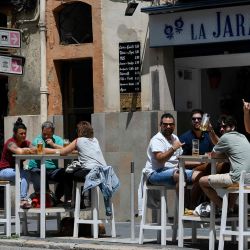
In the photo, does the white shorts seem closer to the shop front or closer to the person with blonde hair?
the person with blonde hair

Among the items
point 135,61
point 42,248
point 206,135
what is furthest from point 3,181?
point 135,61

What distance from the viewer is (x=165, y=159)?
11898 mm

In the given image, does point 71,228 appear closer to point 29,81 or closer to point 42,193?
point 42,193

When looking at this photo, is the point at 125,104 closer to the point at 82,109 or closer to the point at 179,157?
the point at 82,109

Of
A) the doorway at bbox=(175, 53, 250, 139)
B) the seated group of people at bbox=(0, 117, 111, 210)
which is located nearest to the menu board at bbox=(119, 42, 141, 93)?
the doorway at bbox=(175, 53, 250, 139)

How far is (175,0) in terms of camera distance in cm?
1555

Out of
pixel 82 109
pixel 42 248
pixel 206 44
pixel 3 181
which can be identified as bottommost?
pixel 42 248

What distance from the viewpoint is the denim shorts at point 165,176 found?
11.8 m

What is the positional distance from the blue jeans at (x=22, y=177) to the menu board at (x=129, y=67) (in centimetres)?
360

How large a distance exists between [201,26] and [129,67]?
1.78 meters

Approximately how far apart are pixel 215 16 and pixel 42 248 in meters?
5.30

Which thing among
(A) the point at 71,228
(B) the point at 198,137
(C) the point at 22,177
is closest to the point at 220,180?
(B) the point at 198,137

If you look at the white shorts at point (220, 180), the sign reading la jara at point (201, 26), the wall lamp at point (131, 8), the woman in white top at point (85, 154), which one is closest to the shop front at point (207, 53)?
the sign reading la jara at point (201, 26)

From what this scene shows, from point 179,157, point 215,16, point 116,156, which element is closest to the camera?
point 179,157
